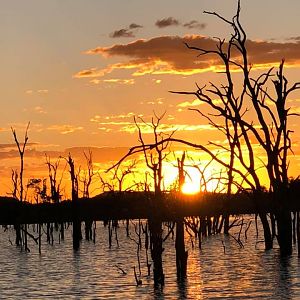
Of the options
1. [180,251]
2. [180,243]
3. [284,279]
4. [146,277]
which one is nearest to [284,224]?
[284,279]

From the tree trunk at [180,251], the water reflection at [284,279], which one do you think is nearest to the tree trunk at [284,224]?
the water reflection at [284,279]

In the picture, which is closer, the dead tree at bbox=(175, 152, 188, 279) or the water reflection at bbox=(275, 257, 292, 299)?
the water reflection at bbox=(275, 257, 292, 299)

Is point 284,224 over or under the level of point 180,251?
over

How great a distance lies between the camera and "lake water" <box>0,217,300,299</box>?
2550cm

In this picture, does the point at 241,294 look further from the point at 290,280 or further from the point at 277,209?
the point at 277,209

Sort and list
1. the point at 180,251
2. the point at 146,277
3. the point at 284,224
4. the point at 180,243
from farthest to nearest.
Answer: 1. the point at 284,224
2. the point at 146,277
3. the point at 180,251
4. the point at 180,243

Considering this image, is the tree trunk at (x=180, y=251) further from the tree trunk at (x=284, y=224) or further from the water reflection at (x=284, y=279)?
the tree trunk at (x=284, y=224)

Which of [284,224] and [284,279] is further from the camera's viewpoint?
[284,224]

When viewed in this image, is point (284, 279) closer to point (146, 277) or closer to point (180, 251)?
point (180, 251)

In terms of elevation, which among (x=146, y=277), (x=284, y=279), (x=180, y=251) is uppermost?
(x=180, y=251)

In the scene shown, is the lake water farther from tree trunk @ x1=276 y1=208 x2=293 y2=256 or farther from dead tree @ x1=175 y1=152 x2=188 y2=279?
tree trunk @ x1=276 y1=208 x2=293 y2=256

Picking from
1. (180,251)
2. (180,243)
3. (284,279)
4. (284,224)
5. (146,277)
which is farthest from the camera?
(284,224)

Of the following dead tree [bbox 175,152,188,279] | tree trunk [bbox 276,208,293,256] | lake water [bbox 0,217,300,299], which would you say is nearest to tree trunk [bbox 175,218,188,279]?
dead tree [bbox 175,152,188,279]

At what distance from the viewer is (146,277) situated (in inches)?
1168
